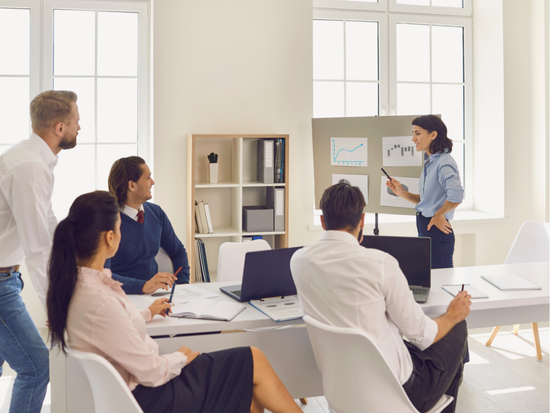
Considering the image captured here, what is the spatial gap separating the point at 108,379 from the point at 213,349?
0.74 m

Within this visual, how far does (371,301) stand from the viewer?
171 cm

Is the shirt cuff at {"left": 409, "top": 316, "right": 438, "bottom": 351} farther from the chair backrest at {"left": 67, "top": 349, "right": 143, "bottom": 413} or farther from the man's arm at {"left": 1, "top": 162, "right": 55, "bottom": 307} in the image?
the man's arm at {"left": 1, "top": 162, "right": 55, "bottom": 307}

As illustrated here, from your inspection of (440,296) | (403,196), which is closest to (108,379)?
(440,296)

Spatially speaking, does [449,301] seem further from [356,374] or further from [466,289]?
[356,374]

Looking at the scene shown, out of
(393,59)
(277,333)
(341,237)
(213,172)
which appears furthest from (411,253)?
(393,59)

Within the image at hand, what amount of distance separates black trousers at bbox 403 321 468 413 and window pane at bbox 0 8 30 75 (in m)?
3.82

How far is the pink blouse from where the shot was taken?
1.52 metres

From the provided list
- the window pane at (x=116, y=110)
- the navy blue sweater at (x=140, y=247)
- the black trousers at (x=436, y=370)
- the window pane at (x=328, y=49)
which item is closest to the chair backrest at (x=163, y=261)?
the navy blue sweater at (x=140, y=247)

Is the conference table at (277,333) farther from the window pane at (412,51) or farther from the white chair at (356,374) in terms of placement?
the window pane at (412,51)

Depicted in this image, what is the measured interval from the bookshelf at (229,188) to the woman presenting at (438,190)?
1.10 meters

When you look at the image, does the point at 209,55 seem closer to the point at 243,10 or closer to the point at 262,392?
the point at 243,10

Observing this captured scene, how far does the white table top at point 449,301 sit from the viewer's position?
1.98 m

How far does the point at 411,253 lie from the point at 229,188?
233 cm

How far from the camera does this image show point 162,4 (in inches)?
158
